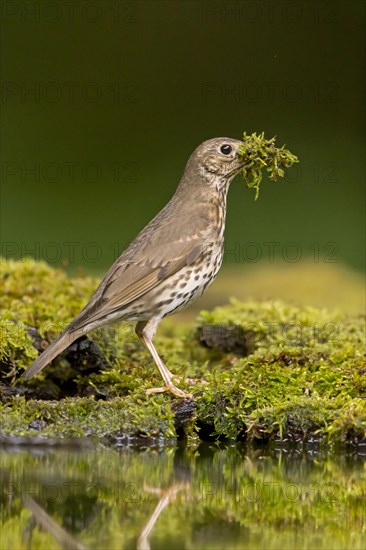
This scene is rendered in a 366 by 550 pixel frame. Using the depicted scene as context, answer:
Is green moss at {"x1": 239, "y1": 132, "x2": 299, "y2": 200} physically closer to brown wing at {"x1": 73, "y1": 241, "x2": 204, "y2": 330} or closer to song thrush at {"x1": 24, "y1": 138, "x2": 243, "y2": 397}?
song thrush at {"x1": 24, "y1": 138, "x2": 243, "y2": 397}

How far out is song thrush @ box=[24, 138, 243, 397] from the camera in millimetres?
5366

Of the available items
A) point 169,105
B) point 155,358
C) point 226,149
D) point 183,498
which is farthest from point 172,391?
point 169,105

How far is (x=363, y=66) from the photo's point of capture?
11.5 metres

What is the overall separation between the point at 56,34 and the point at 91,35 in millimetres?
392

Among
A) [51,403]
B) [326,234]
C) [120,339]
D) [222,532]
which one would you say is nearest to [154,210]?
[326,234]

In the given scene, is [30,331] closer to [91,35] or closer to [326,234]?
[326,234]

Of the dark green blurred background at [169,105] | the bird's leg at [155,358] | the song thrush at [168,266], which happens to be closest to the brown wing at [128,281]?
the song thrush at [168,266]

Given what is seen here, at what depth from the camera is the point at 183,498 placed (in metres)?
3.80

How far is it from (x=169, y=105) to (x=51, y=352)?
6605 mm

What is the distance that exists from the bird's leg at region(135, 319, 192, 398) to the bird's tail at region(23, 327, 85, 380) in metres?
0.43

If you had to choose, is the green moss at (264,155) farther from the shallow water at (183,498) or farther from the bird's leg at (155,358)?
the shallow water at (183,498)

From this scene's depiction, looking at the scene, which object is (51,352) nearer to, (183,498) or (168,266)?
(168,266)

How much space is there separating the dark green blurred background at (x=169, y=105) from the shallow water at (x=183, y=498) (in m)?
5.56

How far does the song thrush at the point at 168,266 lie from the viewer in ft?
17.6
